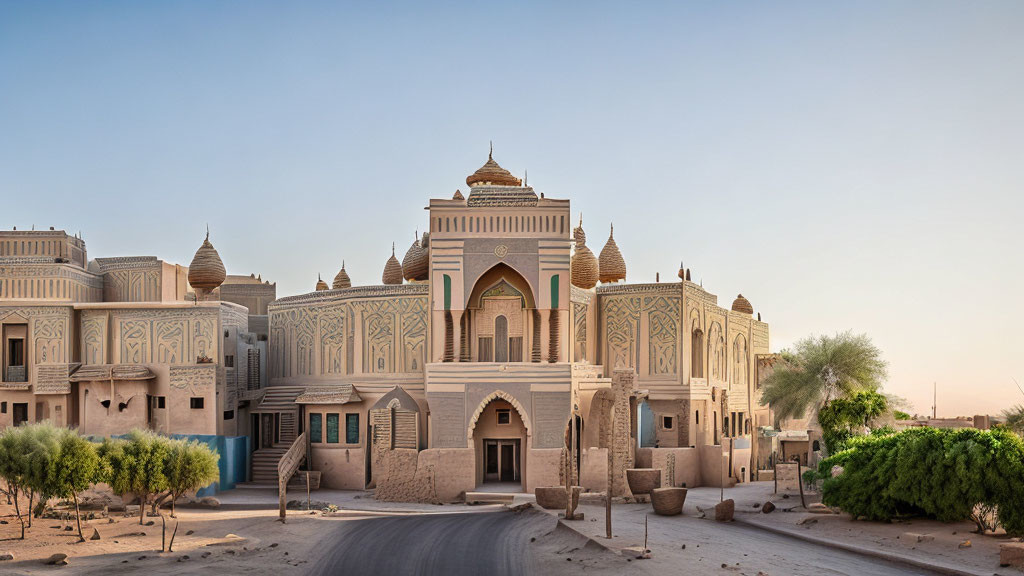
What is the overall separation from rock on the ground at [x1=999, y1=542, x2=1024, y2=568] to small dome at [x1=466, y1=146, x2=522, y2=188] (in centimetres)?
2438

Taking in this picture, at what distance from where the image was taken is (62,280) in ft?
126

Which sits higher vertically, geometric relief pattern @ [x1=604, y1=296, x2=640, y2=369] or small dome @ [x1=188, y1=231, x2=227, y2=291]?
small dome @ [x1=188, y1=231, x2=227, y2=291]

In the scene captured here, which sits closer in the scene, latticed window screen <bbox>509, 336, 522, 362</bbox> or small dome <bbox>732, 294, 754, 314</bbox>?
latticed window screen <bbox>509, 336, 522, 362</bbox>

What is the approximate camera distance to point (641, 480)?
1232 inches

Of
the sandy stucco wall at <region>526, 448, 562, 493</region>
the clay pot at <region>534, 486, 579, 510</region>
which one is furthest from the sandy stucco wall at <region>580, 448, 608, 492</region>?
the clay pot at <region>534, 486, 579, 510</region>

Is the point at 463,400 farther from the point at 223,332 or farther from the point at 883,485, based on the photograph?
the point at 883,485

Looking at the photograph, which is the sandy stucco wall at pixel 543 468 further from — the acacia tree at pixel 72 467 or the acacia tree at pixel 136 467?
the acacia tree at pixel 72 467

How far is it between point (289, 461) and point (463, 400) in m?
6.50

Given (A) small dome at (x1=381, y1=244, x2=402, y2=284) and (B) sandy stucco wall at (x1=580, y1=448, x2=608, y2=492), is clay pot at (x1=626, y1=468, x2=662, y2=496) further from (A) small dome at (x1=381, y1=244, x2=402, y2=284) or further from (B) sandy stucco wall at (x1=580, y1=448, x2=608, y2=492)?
(A) small dome at (x1=381, y1=244, x2=402, y2=284)

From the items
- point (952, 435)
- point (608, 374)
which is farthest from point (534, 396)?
point (952, 435)

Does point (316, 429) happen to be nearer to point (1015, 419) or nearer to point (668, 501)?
point (668, 501)

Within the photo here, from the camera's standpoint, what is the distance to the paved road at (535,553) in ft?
69.5

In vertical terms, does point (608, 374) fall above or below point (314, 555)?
above

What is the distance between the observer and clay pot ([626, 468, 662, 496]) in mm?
31266
